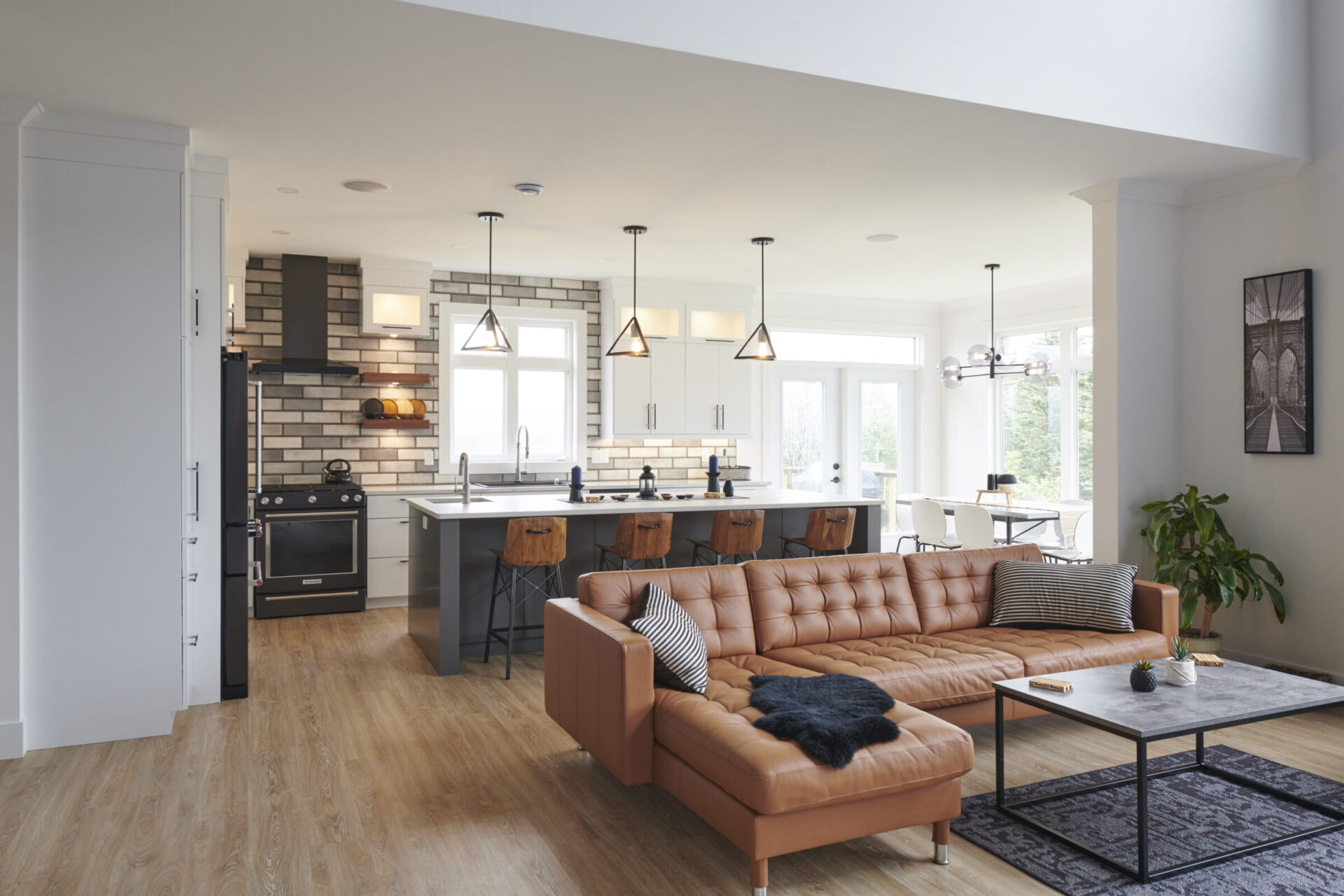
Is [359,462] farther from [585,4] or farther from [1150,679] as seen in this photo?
[1150,679]

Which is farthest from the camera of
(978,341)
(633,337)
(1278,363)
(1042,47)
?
(978,341)

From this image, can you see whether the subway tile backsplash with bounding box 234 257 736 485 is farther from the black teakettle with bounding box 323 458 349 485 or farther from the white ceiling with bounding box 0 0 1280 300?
the white ceiling with bounding box 0 0 1280 300

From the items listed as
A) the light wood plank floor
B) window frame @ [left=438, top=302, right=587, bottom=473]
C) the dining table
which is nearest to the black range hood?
window frame @ [left=438, top=302, right=587, bottom=473]

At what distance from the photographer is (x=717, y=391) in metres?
8.35

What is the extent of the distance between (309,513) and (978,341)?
248 inches

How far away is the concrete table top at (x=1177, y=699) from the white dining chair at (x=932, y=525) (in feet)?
13.2

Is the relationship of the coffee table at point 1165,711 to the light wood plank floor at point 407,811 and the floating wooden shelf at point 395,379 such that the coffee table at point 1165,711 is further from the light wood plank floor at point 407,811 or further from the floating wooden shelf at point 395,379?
the floating wooden shelf at point 395,379

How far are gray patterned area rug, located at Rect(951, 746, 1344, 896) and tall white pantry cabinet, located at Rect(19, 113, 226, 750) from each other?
3.41 metres

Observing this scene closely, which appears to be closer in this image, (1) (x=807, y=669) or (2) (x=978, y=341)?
(1) (x=807, y=669)

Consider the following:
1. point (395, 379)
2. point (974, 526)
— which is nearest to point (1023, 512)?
point (974, 526)

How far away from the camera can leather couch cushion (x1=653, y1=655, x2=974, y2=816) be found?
2535 millimetres

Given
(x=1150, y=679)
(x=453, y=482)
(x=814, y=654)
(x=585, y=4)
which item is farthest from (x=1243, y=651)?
(x=453, y=482)

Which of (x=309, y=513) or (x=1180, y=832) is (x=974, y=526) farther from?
(x=309, y=513)

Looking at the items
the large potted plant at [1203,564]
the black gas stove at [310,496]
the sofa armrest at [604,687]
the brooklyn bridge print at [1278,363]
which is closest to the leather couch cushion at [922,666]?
the sofa armrest at [604,687]
